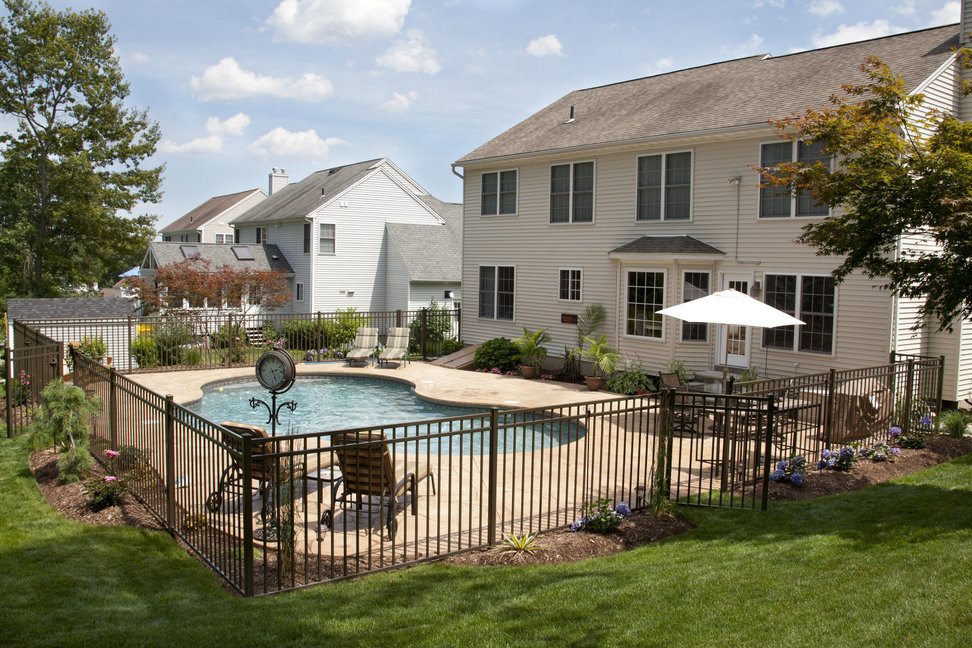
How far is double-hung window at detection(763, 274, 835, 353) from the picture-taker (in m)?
15.0

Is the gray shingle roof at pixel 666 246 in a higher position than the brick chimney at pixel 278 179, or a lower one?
lower

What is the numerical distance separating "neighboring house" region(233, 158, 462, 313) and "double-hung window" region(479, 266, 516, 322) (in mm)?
11903

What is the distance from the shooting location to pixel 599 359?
1788cm

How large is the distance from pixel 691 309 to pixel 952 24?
404 inches

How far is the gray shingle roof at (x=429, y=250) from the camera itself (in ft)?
115

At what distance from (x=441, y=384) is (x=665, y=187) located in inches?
280

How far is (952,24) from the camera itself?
15922 millimetres

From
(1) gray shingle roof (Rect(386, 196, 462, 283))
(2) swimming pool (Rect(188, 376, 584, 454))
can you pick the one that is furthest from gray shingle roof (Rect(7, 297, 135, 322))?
(1) gray shingle roof (Rect(386, 196, 462, 283))

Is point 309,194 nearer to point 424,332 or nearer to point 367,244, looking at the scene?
point 367,244

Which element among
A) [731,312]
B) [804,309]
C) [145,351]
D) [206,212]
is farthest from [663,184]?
[206,212]

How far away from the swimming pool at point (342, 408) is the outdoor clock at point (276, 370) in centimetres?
339

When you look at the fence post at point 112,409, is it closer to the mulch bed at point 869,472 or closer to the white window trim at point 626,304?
the mulch bed at point 869,472

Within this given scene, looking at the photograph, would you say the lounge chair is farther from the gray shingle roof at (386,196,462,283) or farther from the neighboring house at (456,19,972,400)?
the gray shingle roof at (386,196,462,283)

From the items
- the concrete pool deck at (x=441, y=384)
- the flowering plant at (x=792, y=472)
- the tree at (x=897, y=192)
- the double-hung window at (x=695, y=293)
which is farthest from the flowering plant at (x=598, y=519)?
the double-hung window at (x=695, y=293)
